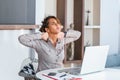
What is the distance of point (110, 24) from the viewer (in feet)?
14.5

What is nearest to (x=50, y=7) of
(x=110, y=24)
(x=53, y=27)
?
(x=110, y=24)

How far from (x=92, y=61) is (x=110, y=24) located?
237cm

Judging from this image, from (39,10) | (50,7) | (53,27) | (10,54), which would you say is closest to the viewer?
(53,27)

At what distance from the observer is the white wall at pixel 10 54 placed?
321cm

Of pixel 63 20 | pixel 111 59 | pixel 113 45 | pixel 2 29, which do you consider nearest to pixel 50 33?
pixel 2 29

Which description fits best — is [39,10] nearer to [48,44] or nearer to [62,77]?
[48,44]

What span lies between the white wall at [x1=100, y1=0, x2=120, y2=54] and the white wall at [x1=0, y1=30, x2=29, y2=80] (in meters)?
1.54

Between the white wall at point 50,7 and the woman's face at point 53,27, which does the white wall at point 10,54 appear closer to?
the white wall at point 50,7

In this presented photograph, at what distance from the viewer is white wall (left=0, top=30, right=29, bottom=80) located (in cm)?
321

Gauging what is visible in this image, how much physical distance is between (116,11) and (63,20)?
51.9 inches

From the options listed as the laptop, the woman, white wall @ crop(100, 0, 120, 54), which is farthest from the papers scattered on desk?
white wall @ crop(100, 0, 120, 54)

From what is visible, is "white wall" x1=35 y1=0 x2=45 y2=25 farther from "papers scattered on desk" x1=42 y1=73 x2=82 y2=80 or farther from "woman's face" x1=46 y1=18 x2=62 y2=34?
"papers scattered on desk" x1=42 y1=73 x2=82 y2=80

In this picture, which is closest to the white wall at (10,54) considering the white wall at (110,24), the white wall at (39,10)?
the white wall at (39,10)

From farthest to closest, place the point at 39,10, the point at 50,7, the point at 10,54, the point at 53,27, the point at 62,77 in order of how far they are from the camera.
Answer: the point at 50,7, the point at 39,10, the point at 10,54, the point at 53,27, the point at 62,77
